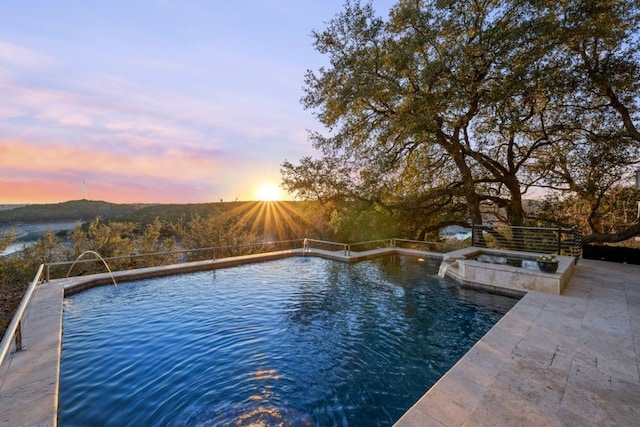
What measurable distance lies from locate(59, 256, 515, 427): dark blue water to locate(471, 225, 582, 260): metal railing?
5234 millimetres

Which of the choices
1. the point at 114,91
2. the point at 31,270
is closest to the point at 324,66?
the point at 114,91

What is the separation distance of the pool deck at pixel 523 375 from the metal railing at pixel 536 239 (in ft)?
17.5

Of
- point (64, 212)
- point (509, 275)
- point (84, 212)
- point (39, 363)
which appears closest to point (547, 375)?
point (509, 275)

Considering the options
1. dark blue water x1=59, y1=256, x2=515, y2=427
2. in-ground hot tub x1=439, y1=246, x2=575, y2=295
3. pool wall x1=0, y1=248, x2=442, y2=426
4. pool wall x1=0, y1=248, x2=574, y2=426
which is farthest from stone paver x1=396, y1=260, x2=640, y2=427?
pool wall x1=0, y1=248, x2=442, y2=426

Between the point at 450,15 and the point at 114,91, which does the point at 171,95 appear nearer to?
the point at 114,91

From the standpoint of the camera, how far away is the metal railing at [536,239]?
31.5 ft

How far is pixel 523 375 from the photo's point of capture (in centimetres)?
300

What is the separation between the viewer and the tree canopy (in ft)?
31.7

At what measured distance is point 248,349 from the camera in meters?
4.08

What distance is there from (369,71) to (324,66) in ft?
8.34

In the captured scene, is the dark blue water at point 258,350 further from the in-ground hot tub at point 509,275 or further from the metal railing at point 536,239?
the metal railing at point 536,239

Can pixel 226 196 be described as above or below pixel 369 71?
below

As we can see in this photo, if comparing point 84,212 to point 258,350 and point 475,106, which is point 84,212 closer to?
point 258,350

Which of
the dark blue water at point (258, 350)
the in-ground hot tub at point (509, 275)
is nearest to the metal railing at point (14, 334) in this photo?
the dark blue water at point (258, 350)
